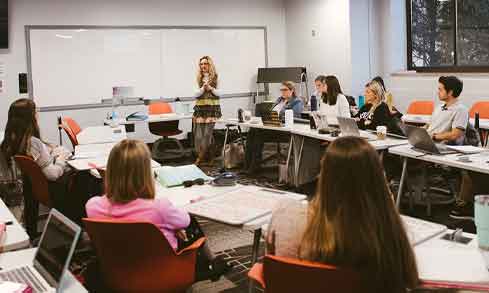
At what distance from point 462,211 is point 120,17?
249 inches

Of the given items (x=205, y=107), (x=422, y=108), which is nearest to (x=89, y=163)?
(x=205, y=107)

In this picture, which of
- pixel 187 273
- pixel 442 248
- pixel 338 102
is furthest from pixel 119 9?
pixel 442 248

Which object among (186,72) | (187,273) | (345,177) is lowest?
(187,273)

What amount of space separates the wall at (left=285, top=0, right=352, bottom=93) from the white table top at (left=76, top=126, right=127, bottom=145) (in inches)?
176

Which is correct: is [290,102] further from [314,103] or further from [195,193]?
[195,193]

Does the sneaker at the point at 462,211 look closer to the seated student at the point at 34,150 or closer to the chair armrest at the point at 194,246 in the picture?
the chair armrest at the point at 194,246

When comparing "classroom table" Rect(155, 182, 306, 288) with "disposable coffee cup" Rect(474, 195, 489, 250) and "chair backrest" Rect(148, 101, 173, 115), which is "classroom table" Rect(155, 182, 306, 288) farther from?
"chair backrest" Rect(148, 101, 173, 115)

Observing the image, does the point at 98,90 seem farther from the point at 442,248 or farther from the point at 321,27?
the point at 442,248

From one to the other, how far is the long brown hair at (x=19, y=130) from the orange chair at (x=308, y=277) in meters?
3.06

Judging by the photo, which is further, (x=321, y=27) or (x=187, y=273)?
(x=321, y=27)

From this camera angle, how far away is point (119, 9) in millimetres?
9078

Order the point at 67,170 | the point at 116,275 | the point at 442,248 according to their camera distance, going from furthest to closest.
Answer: the point at 67,170 < the point at 116,275 < the point at 442,248

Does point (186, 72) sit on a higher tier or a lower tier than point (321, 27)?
lower

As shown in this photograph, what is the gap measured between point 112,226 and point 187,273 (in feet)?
1.65
